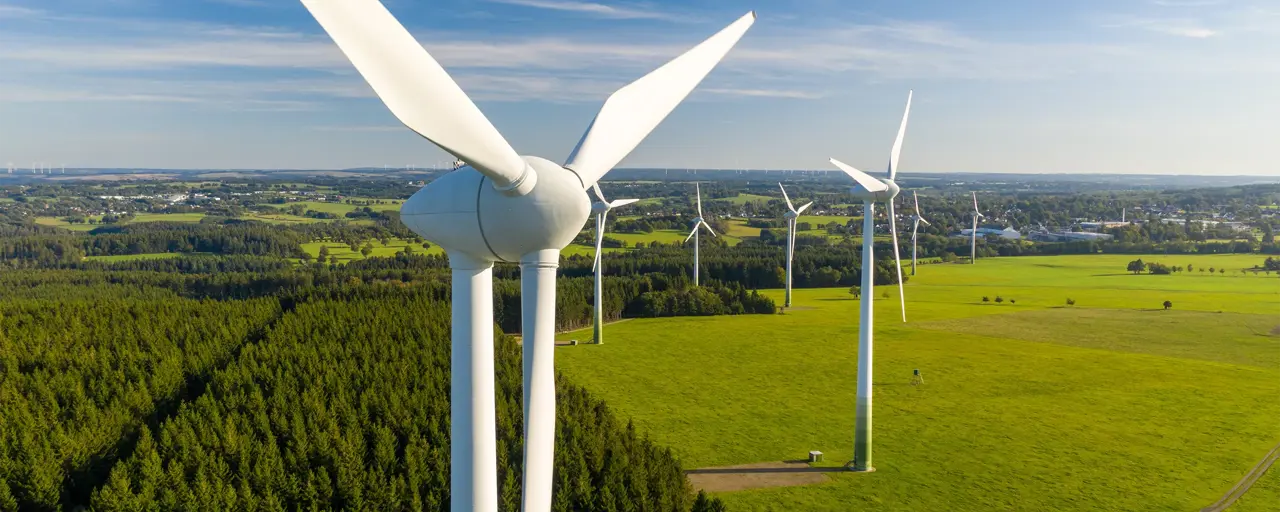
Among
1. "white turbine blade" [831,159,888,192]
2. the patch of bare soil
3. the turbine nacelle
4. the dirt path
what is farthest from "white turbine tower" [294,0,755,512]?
the dirt path

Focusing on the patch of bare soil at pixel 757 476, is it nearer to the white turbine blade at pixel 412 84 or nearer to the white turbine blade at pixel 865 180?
the white turbine blade at pixel 865 180

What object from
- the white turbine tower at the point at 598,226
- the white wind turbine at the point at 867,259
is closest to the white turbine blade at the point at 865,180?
the white wind turbine at the point at 867,259

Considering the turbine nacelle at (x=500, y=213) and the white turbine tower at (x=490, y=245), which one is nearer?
the white turbine tower at (x=490, y=245)

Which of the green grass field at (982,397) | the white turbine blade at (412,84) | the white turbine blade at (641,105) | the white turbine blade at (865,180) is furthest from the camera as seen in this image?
the green grass field at (982,397)

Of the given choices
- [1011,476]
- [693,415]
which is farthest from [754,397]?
[1011,476]

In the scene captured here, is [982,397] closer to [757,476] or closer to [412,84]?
[757,476]
